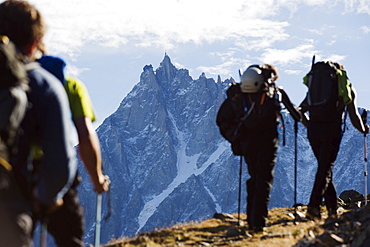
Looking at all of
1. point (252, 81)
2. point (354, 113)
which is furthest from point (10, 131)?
point (354, 113)

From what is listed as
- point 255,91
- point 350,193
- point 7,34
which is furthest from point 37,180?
point 350,193

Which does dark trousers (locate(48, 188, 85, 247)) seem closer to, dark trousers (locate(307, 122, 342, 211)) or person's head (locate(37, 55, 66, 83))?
person's head (locate(37, 55, 66, 83))

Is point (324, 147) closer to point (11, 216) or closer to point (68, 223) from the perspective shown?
point (68, 223)

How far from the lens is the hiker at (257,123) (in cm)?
999

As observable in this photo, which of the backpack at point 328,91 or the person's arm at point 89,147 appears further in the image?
the backpack at point 328,91

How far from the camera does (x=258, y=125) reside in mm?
10008

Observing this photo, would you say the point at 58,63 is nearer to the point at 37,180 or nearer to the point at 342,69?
the point at 37,180

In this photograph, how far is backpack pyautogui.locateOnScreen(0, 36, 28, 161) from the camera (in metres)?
3.53

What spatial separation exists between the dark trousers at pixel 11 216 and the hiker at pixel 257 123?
6.72 metres

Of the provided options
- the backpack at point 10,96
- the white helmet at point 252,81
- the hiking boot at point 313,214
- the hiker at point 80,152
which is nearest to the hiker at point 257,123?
the white helmet at point 252,81

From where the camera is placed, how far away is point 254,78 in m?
9.91

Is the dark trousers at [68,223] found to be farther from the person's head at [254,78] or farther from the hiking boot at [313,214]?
the hiking boot at [313,214]

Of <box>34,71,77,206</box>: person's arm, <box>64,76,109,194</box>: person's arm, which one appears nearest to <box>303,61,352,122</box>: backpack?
<box>64,76,109,194</box>: person's arm

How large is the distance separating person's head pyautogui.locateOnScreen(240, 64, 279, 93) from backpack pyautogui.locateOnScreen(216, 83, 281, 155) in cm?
14
